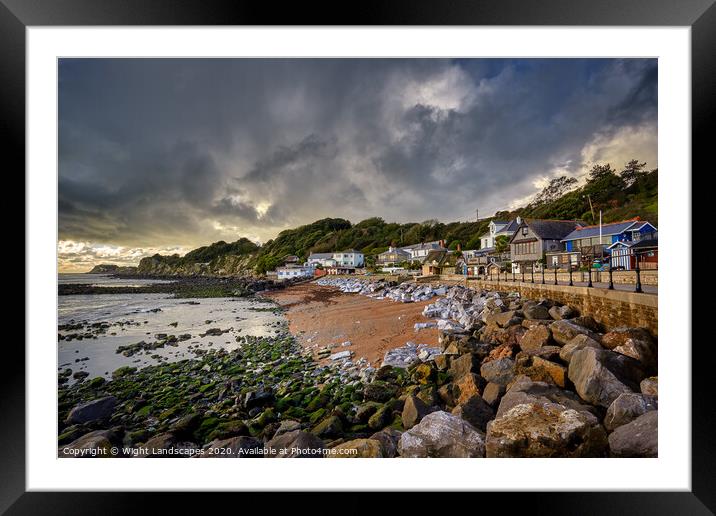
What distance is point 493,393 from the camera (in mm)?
1943

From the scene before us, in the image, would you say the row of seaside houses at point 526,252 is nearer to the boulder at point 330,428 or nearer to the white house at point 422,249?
the white house at point 422,249

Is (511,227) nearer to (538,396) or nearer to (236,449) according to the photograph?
(538,396)

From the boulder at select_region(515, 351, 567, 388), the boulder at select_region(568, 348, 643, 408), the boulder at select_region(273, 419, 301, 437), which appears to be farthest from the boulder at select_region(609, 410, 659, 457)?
the boulder at select_region(273, 419, 301, 437)

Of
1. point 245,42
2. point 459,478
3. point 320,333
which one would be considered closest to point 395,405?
point 459,478

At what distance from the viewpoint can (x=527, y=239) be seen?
10.2 ft

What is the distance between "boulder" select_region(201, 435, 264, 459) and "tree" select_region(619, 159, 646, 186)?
3.73 m

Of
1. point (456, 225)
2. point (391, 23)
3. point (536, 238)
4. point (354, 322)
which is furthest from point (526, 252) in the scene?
point (391, 23)

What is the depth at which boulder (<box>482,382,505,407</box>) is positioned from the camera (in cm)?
191

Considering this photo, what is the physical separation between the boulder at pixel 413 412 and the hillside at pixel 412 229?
181 cm

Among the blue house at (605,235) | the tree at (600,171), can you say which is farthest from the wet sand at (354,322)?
the tree at (600,171)

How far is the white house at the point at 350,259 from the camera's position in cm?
372
